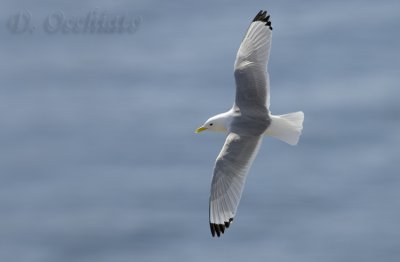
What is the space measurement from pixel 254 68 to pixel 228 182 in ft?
3.81

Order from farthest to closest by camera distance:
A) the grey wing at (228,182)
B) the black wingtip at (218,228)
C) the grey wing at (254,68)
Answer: the grey wing at (254,68) < the grey wing at (228,182) < the black wingtip at (218,228)

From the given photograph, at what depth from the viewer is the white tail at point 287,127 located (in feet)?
34.2

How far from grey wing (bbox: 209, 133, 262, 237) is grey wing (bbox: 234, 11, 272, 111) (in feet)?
1.43

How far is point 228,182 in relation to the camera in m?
10.3

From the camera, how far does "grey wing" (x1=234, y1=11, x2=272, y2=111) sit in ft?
35.0

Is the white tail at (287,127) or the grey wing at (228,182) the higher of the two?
the white tail at (287,127)

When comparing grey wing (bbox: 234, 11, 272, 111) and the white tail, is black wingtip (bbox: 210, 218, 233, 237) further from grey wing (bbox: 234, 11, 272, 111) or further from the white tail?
grey wing (bbox: 234, 11, 272, 111)

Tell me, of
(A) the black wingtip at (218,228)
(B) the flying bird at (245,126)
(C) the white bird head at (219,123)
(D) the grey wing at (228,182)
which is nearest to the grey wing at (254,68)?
(B) the flying bird at (245,126)

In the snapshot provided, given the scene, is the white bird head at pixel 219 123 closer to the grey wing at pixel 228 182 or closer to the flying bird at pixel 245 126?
the flying bird at pixel 245 126

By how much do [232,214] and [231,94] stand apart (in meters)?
8.15

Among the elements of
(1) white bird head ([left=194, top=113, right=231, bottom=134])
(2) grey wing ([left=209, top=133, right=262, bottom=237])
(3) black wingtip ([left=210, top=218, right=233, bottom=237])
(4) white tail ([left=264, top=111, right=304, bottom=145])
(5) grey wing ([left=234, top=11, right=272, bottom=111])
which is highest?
(5) grey wing ([left=234, top=11, right=272, bottom=111])

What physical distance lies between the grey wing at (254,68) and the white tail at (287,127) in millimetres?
241

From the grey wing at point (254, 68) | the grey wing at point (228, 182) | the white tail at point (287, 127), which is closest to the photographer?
the grey wing at point (228, 182)

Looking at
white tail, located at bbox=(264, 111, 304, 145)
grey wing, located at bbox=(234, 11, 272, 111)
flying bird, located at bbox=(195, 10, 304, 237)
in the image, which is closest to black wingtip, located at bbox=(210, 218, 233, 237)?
flying bird, located at bbox=(195, 10, 304, 237)
